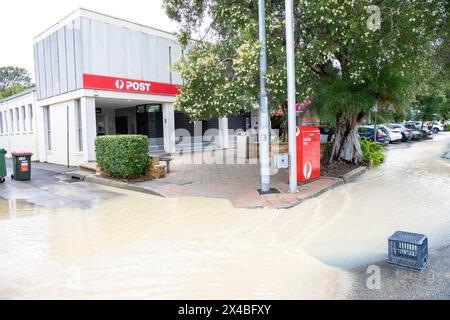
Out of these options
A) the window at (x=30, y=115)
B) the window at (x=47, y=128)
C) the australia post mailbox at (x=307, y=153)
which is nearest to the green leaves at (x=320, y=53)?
the australia post mailbox at (x=307, y=153)

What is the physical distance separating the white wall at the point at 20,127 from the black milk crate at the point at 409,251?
1903cm

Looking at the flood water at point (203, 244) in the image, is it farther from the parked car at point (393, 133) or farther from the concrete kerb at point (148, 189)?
the parked car at point (393, 133)

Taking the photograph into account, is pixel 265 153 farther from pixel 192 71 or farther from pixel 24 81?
pixel 24 81

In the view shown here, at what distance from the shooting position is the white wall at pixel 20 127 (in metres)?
19.4

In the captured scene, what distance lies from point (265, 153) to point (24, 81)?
2302 inches

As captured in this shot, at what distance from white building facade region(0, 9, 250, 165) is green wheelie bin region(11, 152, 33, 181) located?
253 centimetres

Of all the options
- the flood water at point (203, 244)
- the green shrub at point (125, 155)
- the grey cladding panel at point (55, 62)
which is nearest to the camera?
the flood water at point (203, 244)

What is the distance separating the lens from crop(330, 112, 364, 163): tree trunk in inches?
489

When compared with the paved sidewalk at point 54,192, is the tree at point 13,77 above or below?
above

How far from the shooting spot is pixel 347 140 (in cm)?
1281

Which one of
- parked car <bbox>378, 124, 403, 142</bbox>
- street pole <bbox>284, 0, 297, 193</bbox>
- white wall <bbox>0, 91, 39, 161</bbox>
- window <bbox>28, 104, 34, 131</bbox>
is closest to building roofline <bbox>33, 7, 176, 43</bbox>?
window <bbox>28, 104, 34, 131</bbox>

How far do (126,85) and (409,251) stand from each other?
44.7ft

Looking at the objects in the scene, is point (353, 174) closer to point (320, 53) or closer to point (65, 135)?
point (320, 53)

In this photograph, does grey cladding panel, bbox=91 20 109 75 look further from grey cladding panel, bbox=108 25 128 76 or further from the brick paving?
the brick paving
